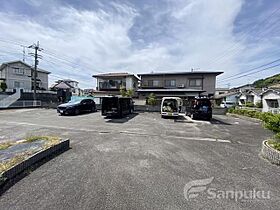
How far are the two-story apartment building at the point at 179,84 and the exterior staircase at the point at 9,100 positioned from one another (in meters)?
17.3

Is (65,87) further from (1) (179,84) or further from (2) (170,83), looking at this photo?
(1) (179,84)

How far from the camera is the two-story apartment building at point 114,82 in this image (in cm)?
2758

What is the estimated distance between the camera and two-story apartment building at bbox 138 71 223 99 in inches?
914

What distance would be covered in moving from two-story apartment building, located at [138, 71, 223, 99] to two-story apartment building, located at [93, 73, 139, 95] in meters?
2.27

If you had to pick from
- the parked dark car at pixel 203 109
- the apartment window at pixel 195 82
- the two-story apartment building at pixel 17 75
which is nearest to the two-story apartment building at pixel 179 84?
the apartment window at pixel 195 82

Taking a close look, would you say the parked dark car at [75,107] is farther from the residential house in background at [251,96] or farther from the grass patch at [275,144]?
the residential house in background at [251,96]

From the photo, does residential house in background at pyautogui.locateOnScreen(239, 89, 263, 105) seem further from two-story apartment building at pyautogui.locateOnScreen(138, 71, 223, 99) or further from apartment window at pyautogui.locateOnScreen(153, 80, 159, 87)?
apartment window at pyautogui.locateOnScreen(153, 80, 159, 87)

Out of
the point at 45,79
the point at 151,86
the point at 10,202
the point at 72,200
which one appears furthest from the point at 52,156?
Result: the point at 45,79

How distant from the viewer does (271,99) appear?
65.6 ft


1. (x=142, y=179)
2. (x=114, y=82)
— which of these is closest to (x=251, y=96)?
(x=114, y=82)

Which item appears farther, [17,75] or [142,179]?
[17,75]

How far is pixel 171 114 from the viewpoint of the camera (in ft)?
47.9

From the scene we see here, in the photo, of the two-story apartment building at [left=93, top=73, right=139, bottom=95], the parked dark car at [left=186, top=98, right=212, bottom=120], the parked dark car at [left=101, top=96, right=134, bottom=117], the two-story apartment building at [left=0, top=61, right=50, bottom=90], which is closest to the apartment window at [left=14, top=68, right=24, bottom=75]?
the two-story apartment building at [left=0, top=61, right=50, bottom=90]

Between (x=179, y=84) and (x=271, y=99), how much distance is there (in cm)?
1175
